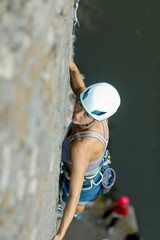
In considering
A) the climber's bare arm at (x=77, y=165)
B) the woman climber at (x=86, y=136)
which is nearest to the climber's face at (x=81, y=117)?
the woman climber at (x=86, y=136)

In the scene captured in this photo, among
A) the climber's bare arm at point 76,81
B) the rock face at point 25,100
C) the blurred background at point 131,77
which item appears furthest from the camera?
the blurred background at point 131,77

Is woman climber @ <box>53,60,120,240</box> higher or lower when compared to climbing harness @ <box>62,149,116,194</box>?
higher

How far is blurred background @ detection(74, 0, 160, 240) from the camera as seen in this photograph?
20.8ft

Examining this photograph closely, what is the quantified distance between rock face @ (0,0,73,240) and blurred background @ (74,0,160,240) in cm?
519

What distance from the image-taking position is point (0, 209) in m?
1.14

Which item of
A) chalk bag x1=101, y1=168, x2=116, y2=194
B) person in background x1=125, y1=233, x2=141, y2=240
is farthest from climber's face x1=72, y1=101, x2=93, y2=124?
person in background x1=125, y1=233, x2=141, y2=240

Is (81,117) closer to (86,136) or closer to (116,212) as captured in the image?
(86,136)

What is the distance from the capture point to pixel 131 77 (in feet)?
23.5

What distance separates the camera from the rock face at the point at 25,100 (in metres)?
1.00

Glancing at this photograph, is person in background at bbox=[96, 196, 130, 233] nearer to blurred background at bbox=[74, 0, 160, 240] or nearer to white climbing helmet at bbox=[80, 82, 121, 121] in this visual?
blurred background at bbox=[74, 0, 160, 240]

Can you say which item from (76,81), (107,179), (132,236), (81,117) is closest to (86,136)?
(81,117)

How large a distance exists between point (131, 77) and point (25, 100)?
6.48 meters

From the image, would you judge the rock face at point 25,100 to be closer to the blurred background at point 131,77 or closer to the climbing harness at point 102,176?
the climbing harness at point 102,176

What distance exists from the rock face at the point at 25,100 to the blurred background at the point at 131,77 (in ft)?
17.0
